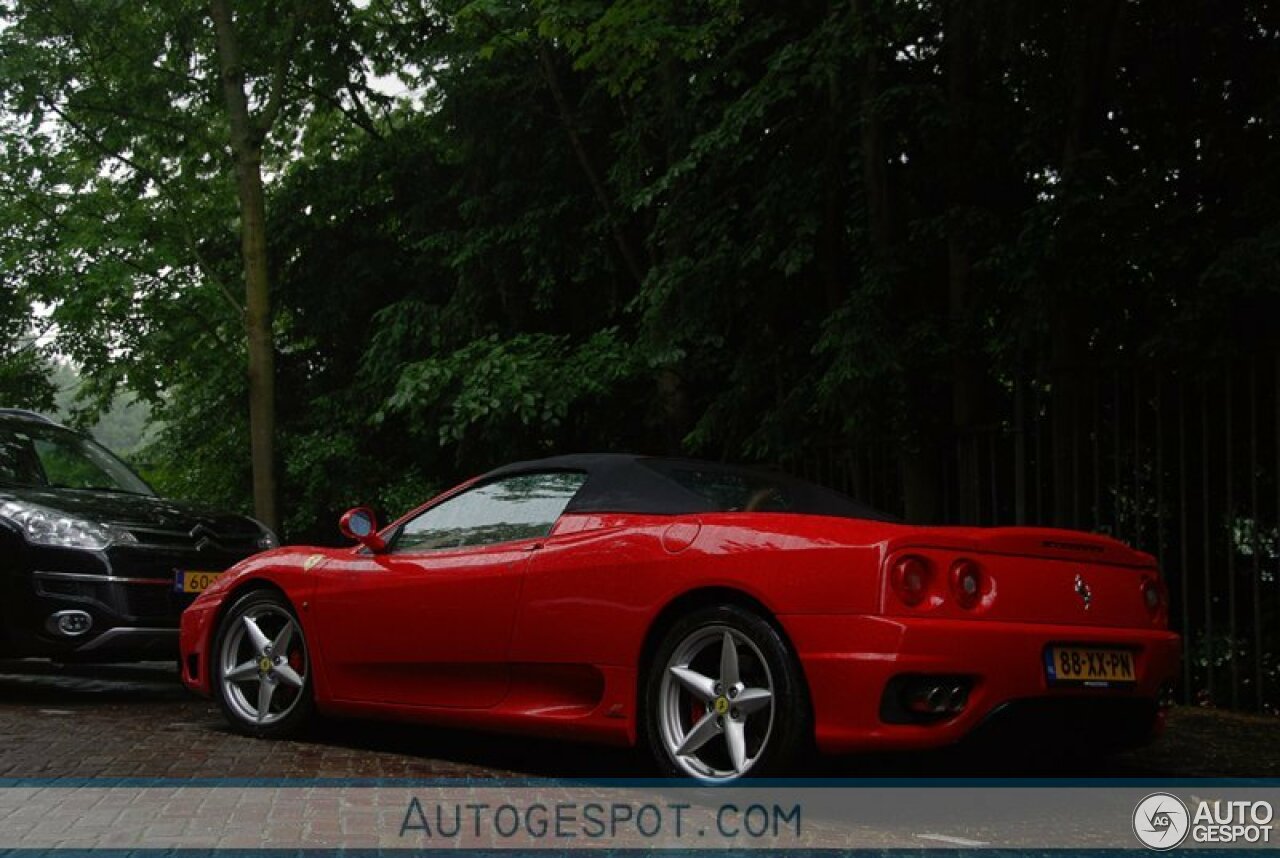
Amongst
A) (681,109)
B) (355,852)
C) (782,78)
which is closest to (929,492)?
(782,78)

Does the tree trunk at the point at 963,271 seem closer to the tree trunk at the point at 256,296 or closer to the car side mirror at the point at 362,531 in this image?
the car side mirror at the point at 362,531

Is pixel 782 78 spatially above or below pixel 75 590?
above

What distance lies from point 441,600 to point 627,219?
27.1ft

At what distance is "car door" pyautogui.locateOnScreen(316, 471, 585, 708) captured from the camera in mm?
6168

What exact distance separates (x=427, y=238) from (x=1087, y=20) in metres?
7.92

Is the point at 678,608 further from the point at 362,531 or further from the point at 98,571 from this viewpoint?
the point at 98,571

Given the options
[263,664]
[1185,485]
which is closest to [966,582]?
[263,664]

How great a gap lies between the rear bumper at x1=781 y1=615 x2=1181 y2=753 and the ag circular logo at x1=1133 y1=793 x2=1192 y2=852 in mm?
482

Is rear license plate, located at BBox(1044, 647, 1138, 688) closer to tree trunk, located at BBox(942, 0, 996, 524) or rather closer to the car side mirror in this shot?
the car side mirror

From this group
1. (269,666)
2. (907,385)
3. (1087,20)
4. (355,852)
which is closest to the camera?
(355,852)

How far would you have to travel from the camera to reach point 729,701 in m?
5.23

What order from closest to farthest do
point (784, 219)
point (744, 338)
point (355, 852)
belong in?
point (355, 852), point (784, 219), point (744, 338)

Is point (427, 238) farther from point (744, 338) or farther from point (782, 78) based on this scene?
point (782, 78)

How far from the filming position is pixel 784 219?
37.1 feet
